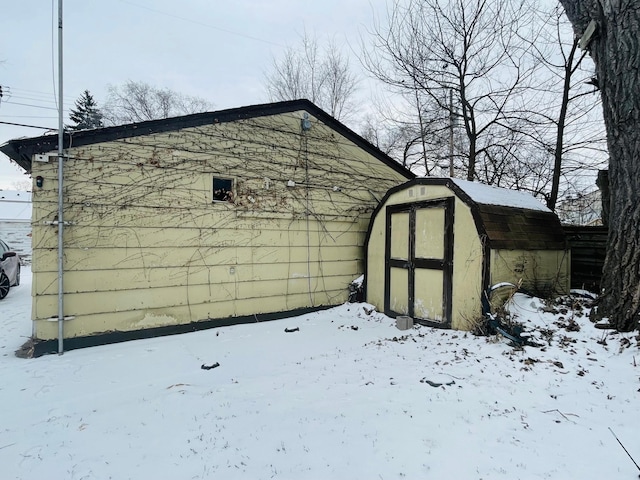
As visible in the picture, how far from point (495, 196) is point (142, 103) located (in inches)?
1084

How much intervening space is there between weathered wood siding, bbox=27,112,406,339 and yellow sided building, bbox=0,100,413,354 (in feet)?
0.06

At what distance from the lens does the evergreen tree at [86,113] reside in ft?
77.8

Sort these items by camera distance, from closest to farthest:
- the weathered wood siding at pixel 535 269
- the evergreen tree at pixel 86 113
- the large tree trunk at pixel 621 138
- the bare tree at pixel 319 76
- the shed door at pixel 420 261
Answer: the large tree trunk at pixel 621 138 → the weathered wood siding at pixel 535 269 → the shed door at pixel 420 261 → the bare tree at pixel 319 76 → the evergreen tree at pixel 86 113

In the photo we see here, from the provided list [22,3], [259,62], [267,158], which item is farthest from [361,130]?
[22,3]

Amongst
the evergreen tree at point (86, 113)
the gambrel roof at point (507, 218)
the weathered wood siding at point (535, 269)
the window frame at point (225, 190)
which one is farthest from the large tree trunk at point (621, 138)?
the evergreen tree at point (86, 113)

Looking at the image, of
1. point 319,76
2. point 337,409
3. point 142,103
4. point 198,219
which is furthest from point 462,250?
point 142,103

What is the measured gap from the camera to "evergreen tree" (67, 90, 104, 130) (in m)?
23.7

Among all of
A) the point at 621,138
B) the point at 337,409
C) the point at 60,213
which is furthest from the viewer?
the point at 60,213

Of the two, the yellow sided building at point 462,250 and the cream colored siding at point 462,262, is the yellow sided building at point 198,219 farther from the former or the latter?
the cream colored siding at point 462,262

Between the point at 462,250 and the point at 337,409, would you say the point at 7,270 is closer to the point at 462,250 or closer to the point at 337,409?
the point at 337,409

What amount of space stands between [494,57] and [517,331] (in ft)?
27.2

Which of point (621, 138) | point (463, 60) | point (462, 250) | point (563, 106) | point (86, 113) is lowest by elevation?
point (462, 250)

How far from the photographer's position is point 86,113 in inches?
949

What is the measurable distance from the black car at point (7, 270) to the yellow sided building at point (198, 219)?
5.35m
